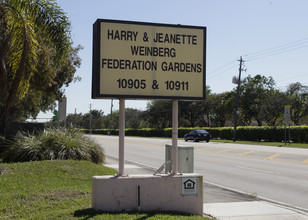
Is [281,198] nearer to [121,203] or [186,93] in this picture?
[186,93]

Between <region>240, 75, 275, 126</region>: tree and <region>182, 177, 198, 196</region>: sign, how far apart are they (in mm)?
64195

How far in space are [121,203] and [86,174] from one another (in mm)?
4150

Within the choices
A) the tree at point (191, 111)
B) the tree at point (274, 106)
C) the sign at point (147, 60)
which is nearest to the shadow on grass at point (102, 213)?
the sign at point (147, 60)

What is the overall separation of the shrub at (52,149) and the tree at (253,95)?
192ft

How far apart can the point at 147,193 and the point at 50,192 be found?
2495mm

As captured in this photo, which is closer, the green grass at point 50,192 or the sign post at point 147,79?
the green grass at point 50,192

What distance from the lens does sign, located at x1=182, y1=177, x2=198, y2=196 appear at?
6.74 m

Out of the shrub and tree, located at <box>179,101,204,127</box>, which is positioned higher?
tree, located at <box>179,101,204,127</box>

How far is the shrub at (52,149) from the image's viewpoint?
42.2 ft

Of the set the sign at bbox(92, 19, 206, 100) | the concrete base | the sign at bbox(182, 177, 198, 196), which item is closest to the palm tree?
the sign at bbox(92, 19, 206, 100)

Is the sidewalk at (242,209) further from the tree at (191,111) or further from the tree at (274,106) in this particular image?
the tree at (191,111)

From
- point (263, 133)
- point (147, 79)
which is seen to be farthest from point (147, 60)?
point (263, 133)

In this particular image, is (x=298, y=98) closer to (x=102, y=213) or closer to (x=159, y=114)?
(x=159, y=114)

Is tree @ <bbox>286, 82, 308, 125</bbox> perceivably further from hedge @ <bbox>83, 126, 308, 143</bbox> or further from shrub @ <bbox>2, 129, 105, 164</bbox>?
shrub @ <bbox>2, 129, 105, 164</bbox>
